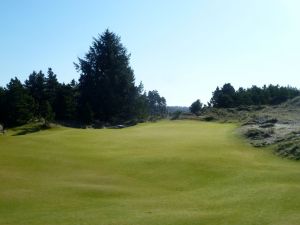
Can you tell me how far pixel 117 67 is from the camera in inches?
3452

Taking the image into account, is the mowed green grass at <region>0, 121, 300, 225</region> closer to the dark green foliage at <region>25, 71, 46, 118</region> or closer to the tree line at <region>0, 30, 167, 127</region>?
the tree line at <region>0, 30, 167, 127</region>

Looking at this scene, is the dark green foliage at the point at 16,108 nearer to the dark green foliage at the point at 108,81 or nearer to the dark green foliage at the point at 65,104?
the dark green foliage at the point at 65,104

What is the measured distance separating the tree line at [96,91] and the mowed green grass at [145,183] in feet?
120

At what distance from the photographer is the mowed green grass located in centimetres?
1664

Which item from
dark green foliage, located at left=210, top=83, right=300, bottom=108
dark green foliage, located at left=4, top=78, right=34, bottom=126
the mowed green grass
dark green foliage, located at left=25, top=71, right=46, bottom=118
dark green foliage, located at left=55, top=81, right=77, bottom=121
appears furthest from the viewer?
dark green foliage, located at left=210, top=83, right=300, bottom=108

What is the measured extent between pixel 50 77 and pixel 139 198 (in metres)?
65.0

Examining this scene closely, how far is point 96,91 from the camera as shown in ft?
278

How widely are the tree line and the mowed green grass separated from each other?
1441 inches

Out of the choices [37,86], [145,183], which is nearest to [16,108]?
[37,86]

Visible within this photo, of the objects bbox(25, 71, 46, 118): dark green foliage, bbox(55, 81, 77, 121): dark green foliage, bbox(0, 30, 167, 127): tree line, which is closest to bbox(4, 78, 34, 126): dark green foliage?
bbox(0, 30, 167, 127): tree line

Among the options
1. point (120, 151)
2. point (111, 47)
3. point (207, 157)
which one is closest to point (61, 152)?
point (120, 151)

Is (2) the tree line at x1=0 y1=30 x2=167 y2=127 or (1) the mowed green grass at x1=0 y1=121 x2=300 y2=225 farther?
(2) the tree line at x1=0 y1=30 x2=167 y2=127

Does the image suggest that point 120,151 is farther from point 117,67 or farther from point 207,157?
point 117,67

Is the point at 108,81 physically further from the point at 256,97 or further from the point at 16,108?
the point at 256,97
